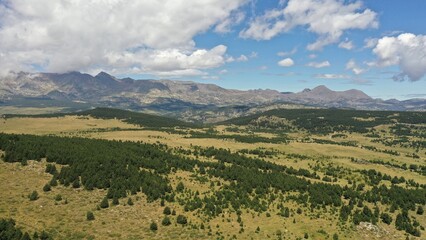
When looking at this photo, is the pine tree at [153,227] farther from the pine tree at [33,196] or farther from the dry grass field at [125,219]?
the pine tree at [33,196]

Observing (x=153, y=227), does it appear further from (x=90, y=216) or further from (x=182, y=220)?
(x=90, y=216)

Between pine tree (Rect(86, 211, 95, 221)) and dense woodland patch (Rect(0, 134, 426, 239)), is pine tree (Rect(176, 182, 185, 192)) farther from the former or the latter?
pine tree (Rect(86, 211, 95, 221))

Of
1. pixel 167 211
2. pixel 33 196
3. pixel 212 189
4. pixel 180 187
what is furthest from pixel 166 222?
pixel 33 196

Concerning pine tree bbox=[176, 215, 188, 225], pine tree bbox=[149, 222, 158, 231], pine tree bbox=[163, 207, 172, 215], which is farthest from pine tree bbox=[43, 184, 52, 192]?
pine tree bbox=[176, 215, 188, 225]

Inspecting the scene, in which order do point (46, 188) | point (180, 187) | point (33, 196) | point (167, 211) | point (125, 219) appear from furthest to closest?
1. point (180, 187)
2. point (46, 188)
3. point (167, 211)
4. point (33, 196)
5. point (125, 219)

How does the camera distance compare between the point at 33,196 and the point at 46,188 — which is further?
the point at 46,188

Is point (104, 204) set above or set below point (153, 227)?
above

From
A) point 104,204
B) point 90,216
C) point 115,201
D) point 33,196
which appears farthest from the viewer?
point 115,201

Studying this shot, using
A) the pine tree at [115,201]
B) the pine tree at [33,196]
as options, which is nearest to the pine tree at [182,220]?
the pine tree at [115,201]

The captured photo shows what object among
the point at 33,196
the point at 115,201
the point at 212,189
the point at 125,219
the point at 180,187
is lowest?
the point at 212,189

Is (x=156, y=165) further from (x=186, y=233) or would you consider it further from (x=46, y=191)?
(x=186, y=233)

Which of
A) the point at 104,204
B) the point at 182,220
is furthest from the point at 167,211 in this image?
the point at 104,204

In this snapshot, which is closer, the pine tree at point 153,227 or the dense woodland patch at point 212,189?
the pine tree at point 153,227
